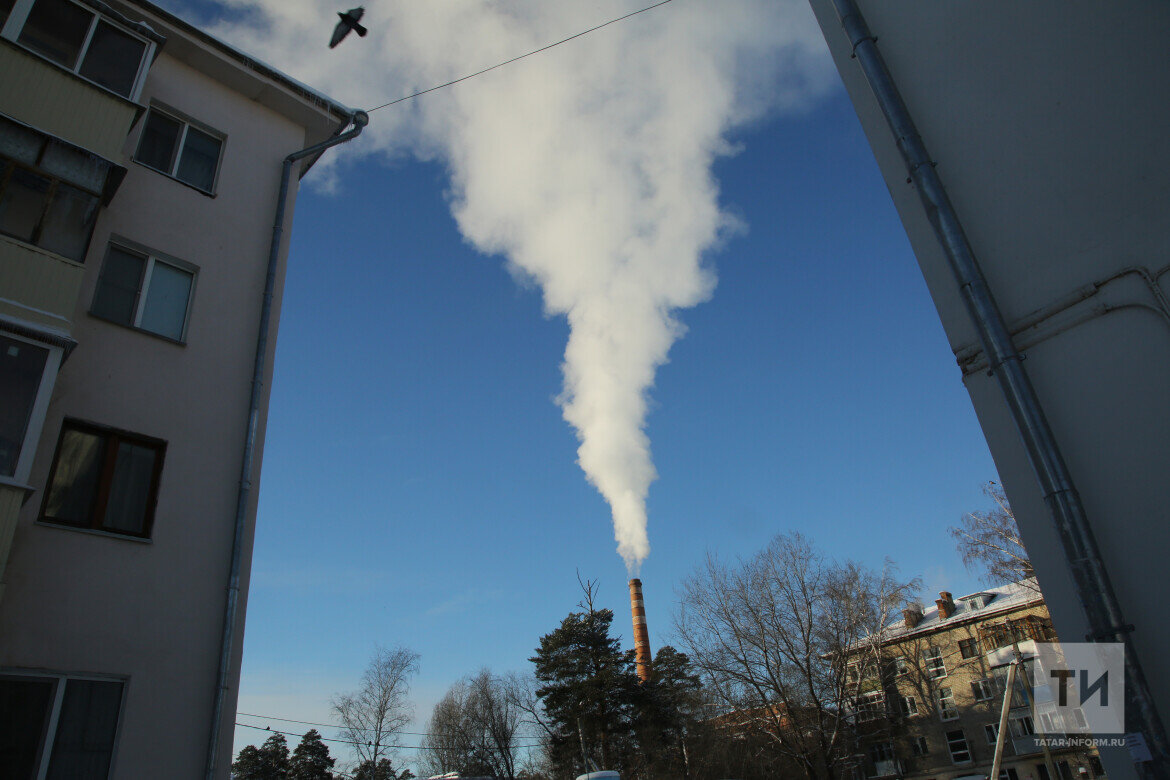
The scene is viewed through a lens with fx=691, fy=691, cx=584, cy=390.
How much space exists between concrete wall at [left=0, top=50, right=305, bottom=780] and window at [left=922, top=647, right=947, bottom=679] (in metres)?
44.7

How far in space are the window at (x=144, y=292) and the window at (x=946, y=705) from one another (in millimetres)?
44956

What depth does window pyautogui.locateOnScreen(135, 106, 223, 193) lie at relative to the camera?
1002 centimetres

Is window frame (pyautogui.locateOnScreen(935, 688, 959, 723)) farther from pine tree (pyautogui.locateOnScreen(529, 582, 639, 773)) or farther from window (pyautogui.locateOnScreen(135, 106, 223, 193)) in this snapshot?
window (pyautogui.locateOnScreen(135, 106, 223, 193))

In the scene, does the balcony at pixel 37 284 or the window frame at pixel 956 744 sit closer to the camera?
the balcony at pixel 37 284

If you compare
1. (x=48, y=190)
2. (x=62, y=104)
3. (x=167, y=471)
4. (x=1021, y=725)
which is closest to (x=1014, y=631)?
(x=1021, y=725)

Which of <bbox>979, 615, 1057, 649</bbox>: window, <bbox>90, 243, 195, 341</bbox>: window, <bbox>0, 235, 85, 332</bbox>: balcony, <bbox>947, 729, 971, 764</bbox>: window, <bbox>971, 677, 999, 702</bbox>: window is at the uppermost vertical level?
<bbox>90, 243, 195, 341</bbox>: window

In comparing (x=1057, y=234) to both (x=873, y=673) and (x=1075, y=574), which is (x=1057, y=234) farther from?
(x=873, y=673)

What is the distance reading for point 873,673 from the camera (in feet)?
106

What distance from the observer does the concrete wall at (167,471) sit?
6.88 m

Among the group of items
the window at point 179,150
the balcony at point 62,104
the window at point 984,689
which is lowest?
the window at point 984,689

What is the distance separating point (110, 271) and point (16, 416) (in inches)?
109

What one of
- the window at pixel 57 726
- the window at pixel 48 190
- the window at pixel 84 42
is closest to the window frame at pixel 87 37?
the window at pixel 84 42

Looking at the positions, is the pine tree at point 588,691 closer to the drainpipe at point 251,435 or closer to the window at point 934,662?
the window at point 934,662

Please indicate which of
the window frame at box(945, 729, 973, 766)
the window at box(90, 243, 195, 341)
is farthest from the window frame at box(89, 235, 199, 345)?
the window frame at box(945, 729, 973, 766)
